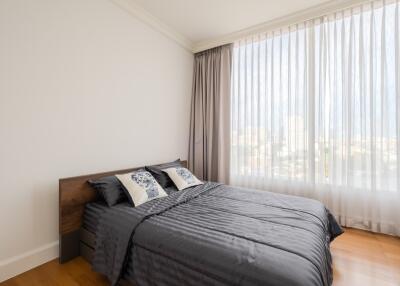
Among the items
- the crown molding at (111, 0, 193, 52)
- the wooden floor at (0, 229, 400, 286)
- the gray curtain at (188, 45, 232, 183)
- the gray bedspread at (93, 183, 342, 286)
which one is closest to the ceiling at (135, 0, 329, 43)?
the crown molding at (111, 0, 193, 52)

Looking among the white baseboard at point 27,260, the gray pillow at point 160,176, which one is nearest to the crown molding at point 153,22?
the gray pillow at point 160,176

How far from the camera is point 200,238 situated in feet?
4.58

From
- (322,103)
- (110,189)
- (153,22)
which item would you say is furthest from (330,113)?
(110,189)

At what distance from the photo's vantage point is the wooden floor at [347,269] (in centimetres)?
169

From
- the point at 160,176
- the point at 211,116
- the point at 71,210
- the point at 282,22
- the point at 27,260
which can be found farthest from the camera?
the point at 211,116

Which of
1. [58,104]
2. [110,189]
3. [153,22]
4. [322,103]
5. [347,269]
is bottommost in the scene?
[347,269]

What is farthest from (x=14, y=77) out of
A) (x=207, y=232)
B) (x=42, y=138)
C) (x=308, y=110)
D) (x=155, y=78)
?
(x=308, y=110)

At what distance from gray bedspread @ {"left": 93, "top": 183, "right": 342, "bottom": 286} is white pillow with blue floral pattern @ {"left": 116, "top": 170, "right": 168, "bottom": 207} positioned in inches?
3.4

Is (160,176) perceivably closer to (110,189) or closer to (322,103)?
(110,189)

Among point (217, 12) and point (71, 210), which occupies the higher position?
point (217, 12)

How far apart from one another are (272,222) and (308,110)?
5.93 ft

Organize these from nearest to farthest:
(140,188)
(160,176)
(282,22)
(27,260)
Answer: (27,260) → (140,188) → (160,176) → (282,22)

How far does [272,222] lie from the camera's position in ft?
5.44

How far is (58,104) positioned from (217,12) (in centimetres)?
216
